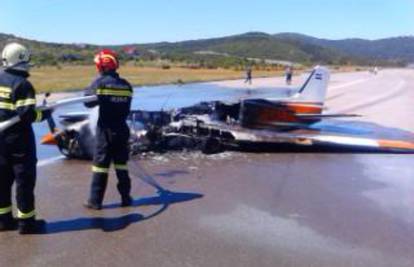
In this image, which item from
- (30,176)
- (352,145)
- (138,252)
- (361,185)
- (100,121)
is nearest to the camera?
(138,252)

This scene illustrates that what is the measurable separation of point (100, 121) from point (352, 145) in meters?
6.59

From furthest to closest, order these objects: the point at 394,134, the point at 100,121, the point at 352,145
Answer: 1. the point at 394,134
2. the point at 352,145
3. the point at 100,121

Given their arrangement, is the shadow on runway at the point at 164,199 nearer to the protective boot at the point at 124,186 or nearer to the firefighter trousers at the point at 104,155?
the protective boot at the point at 124,186

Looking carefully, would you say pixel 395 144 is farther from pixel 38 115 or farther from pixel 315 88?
pixel 38 115

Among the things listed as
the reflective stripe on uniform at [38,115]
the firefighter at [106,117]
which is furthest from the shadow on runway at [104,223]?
the reflective stripe on uniform at [38,115]

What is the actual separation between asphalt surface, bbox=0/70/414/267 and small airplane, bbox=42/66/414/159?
1.78 feet

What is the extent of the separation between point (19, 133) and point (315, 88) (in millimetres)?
9852

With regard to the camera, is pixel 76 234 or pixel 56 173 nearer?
pixel 76 234

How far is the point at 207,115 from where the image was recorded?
40.3 feet

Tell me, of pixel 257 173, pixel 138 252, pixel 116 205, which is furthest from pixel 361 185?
pixel 138 252

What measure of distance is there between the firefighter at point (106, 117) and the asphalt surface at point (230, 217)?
373 mm

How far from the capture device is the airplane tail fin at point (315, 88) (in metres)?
14.3

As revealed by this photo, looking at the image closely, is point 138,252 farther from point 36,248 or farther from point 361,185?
point 361,185

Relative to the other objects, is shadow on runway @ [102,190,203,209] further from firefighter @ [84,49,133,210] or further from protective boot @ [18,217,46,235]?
protective boot @ [18,217,46,235]
